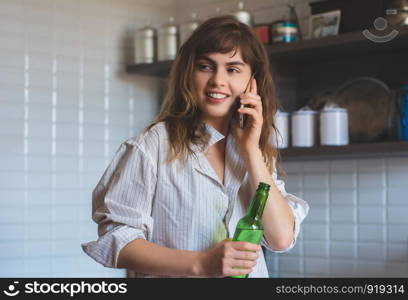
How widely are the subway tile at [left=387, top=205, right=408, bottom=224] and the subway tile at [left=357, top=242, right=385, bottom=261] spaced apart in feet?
0.34

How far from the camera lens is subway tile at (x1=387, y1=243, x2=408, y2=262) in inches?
108

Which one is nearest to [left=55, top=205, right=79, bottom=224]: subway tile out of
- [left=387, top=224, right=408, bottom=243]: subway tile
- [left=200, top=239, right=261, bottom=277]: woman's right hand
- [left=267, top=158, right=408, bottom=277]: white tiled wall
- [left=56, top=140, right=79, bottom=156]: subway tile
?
[left=56, top=140, right=79, bottom=156]: subway tile

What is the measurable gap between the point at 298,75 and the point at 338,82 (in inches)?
7.6

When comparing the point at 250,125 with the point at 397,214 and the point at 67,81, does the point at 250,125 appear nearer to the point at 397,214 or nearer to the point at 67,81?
the point at 397,214

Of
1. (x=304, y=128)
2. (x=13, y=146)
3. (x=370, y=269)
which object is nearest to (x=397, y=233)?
(x=370, y=269)

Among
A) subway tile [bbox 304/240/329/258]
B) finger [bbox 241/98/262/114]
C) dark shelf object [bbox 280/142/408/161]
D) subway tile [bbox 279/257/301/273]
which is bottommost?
subway tile [bbox 279/257/301/273]

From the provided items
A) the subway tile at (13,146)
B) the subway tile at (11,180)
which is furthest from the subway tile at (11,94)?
the subway tile at (11,180)

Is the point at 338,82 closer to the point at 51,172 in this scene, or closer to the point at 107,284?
the point at 51,172

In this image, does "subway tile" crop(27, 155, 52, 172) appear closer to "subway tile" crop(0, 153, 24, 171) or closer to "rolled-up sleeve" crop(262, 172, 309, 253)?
"subway tile" crop(0, 153, 24, 171)

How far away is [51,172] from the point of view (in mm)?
3064

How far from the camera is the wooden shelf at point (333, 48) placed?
100 inches

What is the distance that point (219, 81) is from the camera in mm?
1490

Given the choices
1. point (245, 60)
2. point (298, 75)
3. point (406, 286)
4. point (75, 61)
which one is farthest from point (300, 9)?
point (406, 286)

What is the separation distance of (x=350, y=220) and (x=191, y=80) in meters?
1.53
